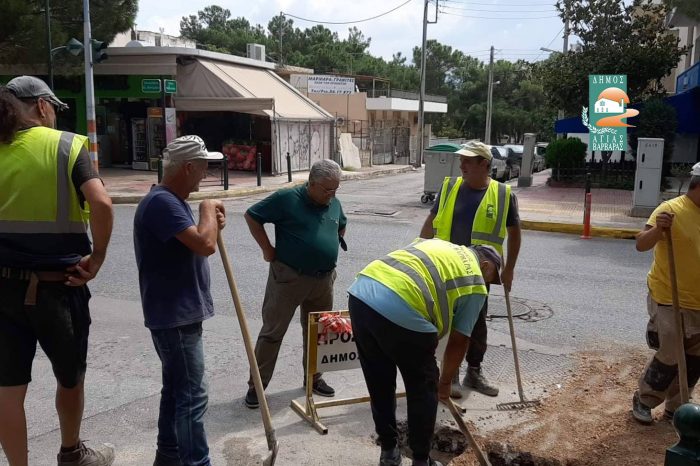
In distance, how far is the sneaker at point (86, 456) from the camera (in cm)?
361

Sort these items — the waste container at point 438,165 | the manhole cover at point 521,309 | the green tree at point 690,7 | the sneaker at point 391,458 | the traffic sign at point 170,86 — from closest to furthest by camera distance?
the sneaker at point 391,458 < the manhole cover at point 521,309 < the green tree at point 690,7 < the waste container at point 438,165 < the traffic sign at point 170,86

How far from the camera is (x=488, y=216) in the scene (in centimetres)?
488

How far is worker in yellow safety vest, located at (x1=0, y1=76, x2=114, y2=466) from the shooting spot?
321 centimetres

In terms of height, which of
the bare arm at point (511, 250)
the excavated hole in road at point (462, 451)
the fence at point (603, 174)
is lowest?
the excavated hole in road at point (462, 451)

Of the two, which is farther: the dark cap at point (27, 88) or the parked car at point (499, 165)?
the parked car at point (499, 165)

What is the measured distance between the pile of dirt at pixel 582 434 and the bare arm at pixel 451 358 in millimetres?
783

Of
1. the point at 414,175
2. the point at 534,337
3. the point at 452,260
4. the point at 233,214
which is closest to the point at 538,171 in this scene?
the point at 414,175

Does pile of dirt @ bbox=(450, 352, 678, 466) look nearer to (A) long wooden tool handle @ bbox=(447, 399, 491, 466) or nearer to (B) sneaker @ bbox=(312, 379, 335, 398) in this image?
(A) long wooden tool handle @ bbox=(447, 399, 491, 466)

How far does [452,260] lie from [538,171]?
32301 millimetres

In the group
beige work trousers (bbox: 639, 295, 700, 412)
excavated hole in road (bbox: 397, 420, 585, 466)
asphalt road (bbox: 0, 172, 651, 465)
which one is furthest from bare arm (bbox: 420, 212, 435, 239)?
beige work trousers (bbox: 639, 295, 700, 412)

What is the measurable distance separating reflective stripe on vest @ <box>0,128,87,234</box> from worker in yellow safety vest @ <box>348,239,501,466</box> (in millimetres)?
1476

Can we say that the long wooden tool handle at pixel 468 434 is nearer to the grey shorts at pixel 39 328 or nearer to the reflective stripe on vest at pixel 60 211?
the grey shorts at pixel 39 328

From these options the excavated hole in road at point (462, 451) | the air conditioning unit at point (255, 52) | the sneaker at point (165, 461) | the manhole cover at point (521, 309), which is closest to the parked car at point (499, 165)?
the air conditioning unit at point (255, 52)

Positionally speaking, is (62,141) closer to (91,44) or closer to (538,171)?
(91,44)
